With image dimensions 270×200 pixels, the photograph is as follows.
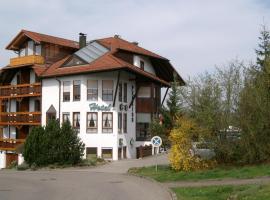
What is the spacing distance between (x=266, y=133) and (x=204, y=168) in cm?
374

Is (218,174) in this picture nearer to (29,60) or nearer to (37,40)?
(37,40)

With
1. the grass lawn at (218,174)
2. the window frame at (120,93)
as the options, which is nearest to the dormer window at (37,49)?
the window frame at (120,93)

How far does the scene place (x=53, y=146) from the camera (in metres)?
36.4

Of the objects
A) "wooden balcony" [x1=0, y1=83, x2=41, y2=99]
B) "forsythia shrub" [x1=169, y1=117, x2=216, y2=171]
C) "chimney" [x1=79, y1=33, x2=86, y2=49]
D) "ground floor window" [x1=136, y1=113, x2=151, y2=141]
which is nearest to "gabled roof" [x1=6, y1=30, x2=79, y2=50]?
"chimney" [x1=79, y1=33, x2=86, y2=49]

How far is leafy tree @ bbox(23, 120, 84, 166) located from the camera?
119 ft

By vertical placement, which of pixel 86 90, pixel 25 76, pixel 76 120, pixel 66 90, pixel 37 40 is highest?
pixel 37 40

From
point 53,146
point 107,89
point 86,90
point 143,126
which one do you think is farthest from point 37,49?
point 53,146

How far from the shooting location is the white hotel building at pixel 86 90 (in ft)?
139

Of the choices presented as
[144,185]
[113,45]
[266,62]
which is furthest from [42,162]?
[266,62]

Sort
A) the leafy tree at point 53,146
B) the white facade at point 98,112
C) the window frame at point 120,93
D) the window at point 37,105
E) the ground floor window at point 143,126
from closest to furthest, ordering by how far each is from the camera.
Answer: the leafy tree at point 53,146 < the white facade at point 98,112 < the window frame at point 120,93 < the ground floor window at point 143,126 < the window at point 37,105

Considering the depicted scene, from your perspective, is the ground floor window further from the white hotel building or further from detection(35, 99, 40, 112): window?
detection(35, 99, 40, 112): window

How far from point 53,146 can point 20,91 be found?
1326 cm

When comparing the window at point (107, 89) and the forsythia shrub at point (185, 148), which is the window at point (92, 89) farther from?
the forsythia shrub at point (185, 148)

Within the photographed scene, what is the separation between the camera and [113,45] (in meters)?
44.2
